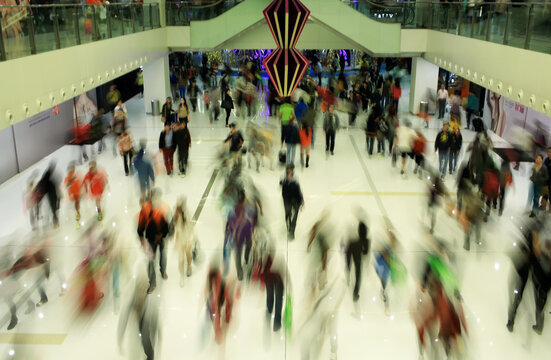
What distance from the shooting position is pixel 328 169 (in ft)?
47.5

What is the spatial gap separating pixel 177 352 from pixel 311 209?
17.8ft

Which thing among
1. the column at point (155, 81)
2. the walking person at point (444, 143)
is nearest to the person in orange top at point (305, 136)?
the walking person at point (444, 143)

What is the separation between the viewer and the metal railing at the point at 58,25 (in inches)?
356

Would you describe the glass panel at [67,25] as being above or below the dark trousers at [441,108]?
above

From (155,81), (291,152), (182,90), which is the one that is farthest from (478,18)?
(182,90)

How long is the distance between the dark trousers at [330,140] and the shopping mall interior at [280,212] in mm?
183

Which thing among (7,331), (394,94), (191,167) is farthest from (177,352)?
(394,94)

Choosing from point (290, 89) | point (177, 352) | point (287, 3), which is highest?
point (287, 3)

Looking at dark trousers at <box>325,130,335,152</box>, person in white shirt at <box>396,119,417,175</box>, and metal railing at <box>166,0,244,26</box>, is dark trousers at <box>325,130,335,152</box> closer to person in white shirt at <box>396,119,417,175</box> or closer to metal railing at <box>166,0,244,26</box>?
person in white shirt at <box>396,119,417,175</box>

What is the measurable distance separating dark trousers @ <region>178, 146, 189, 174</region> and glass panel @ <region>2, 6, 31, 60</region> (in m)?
4.51

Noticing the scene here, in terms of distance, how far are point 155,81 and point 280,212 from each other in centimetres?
1218

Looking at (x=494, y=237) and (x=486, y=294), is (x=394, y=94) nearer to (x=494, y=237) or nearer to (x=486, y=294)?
(x=494, y=237)

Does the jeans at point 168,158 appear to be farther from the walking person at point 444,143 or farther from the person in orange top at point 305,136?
the walking person at point 444,143

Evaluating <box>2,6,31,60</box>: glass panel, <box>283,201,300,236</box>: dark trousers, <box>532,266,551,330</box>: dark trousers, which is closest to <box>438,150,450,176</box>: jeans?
<box>283,201,300,236</box>: dark trousers
